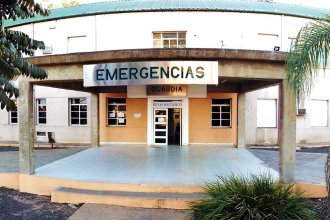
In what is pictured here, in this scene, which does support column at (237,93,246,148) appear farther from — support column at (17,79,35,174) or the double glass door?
support column at (17,79,35,174)

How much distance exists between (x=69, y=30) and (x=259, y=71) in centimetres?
1362

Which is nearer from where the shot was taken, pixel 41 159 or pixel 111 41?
pixel 41 159

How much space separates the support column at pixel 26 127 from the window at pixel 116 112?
25.1 ft

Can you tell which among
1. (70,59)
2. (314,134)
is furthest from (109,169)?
(314,134)

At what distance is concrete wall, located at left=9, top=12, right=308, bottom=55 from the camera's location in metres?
15.1

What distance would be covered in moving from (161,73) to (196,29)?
958cm

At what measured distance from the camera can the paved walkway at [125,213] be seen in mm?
5684

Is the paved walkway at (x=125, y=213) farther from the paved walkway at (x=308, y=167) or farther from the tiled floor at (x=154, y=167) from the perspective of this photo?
the paved walkway at (x=308, y=167)

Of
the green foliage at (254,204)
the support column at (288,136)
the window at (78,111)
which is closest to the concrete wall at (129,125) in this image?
the window at (78,111)

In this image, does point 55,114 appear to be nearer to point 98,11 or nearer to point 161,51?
point 98,11

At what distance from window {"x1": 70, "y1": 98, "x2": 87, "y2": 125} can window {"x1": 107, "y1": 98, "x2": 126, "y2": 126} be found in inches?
80.1

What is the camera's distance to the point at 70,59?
7.34 meters

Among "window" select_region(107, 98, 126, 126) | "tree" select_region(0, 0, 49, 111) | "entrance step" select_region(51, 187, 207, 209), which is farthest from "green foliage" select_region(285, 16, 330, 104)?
"window" select_region(107, 98, 126, 126)

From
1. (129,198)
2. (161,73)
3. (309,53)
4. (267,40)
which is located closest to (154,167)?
(129,198)
